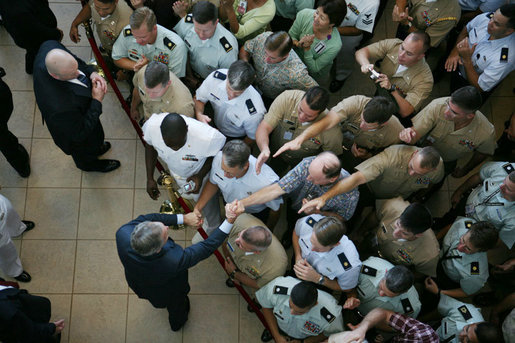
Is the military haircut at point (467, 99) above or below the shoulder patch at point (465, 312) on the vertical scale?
above

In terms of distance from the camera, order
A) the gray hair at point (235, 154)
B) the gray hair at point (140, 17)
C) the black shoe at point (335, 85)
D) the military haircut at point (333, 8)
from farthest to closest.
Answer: the black shoe at point (335, 85)
the military haircut at point (333, 8)
the gray hair at point (140, 17)
the gray hair at point (235, 154)

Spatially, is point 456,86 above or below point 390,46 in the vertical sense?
below

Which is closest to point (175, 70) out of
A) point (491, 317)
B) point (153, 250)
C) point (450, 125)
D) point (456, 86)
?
point (153, 250)

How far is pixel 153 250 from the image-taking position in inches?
134

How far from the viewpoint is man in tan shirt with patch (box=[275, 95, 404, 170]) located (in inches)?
160

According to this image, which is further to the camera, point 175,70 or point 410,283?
point 175,70

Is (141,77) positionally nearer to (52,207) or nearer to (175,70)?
(175,70)

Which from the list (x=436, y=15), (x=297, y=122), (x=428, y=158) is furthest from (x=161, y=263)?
(x=436, y=15)

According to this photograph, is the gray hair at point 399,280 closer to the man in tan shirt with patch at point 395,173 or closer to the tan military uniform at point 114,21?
the man in tan shirt with patch at point 395,173

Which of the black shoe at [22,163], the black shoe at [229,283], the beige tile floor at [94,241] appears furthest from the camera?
the black shoe at [22,163]

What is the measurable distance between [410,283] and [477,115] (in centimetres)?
179

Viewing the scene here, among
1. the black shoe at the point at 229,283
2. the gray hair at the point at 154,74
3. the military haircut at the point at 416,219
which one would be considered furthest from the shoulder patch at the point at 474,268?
the gray hair at the point at 154,74

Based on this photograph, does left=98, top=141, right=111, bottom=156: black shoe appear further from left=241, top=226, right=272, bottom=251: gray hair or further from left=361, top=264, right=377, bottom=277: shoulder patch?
left=361, top=264, right=377, bottom=277: shoulder patch

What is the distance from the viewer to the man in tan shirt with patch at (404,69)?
175 inches
